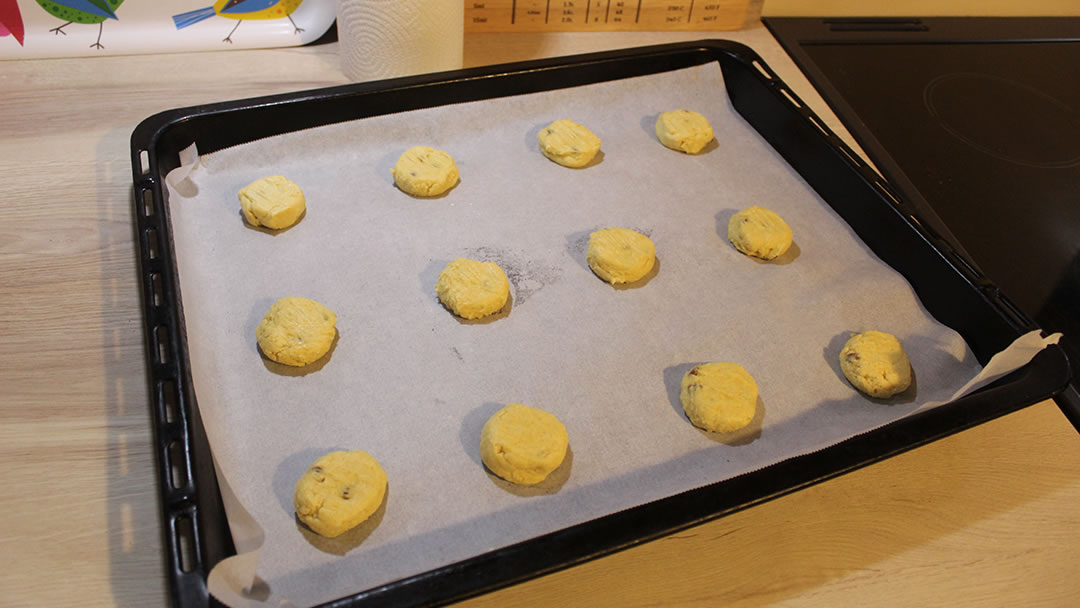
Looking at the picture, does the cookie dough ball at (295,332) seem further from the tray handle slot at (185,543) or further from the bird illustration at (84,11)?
the bird illustration at (84,11)

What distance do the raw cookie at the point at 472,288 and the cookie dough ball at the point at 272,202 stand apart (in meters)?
0.25

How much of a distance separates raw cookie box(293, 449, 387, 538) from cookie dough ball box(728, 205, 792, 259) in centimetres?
68

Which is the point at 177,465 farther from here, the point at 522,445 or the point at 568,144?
the point at 568,144

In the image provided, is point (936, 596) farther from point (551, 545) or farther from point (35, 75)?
point (35, 75)

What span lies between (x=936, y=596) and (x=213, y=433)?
871 millimetres

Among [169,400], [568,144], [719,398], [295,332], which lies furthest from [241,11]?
[719,398]

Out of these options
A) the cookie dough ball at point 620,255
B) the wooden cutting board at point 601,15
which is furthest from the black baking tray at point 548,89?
the cookie dough ball at point 620,255

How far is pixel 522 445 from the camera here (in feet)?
2.88

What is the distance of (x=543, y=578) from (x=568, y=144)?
29.3 inches

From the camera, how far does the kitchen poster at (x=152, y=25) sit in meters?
1.36

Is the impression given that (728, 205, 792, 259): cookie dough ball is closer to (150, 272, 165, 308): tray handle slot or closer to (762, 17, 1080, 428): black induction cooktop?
(762, 17, 1080, 428): black induction cooktop

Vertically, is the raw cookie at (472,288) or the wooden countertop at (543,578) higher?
the raw cookie at (472,288)

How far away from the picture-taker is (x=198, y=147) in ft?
3.90

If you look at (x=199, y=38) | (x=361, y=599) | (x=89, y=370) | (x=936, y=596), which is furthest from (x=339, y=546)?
(x=199, y=38)
